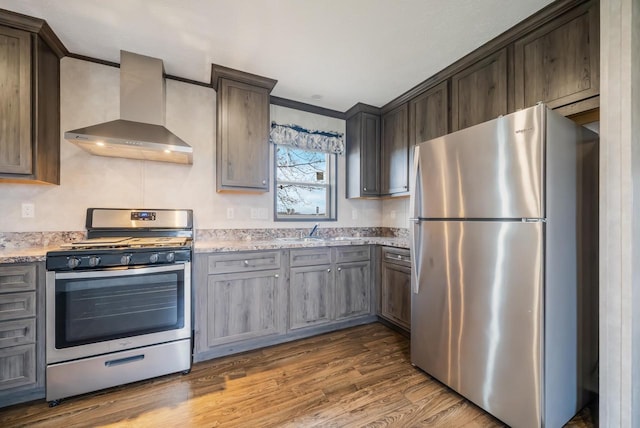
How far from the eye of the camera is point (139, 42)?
206 cm

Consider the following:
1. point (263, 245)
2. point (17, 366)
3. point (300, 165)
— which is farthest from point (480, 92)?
point (17, 366)

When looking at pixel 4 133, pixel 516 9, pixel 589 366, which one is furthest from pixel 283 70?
pixel 589 366

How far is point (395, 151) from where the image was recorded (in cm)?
307

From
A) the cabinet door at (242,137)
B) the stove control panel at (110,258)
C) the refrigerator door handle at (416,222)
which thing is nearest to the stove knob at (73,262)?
the stove control panel at (110,258)

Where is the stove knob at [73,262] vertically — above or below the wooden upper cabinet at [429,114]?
below

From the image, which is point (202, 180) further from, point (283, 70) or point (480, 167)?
point (480, 167)

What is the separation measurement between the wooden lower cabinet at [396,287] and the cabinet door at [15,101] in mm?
3048

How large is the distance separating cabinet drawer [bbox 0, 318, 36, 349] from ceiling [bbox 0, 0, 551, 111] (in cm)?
202

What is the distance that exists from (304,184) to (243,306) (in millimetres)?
1597

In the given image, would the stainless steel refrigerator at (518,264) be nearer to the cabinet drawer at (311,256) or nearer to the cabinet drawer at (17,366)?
the cabinet drawer at (311,256)

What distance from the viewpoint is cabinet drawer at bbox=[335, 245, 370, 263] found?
2705mm

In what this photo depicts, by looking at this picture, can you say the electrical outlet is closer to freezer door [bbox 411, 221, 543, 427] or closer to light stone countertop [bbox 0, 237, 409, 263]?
light stone countertop [bbox 0, 237, 409, 263]

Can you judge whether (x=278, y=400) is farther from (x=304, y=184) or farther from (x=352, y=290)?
(x=304, y=184)

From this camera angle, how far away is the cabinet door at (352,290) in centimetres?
272
